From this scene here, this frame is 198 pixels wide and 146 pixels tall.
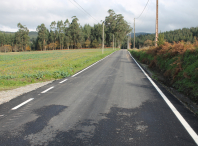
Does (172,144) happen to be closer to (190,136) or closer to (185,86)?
(190,136)

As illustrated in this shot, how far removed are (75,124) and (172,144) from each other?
6.92 ft

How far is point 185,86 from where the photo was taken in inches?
270

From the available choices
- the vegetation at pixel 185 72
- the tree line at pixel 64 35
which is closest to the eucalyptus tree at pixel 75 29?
the tree line at pixel 64 35

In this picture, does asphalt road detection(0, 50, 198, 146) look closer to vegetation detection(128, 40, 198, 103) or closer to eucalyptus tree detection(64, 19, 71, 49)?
vegetation detection(128, 40, 198, 103)

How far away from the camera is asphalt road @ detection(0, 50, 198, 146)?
324cm

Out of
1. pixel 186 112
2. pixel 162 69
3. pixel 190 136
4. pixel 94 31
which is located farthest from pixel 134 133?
pixel 94 31

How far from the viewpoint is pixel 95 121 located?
4.11 m

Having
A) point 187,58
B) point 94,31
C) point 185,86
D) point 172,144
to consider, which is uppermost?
point 94,31

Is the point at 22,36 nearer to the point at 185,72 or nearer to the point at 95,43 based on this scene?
the point at 95,43

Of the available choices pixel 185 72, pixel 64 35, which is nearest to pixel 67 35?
pixel 64 35

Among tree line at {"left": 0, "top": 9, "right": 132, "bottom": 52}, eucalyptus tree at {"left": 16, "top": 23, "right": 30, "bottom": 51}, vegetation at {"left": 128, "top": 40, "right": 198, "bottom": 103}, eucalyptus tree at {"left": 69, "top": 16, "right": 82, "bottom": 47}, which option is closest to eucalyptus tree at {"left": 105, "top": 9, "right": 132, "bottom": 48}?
tree line at {"left": 0, "top": 9, "right": 132, "bottom": 52}

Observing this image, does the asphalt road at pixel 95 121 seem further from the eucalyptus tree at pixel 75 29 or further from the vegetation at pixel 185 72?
the eucalyptus tree at pixel 75 29

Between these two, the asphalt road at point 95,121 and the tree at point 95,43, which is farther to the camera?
the tree at point 95,43

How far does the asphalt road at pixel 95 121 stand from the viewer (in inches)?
128
